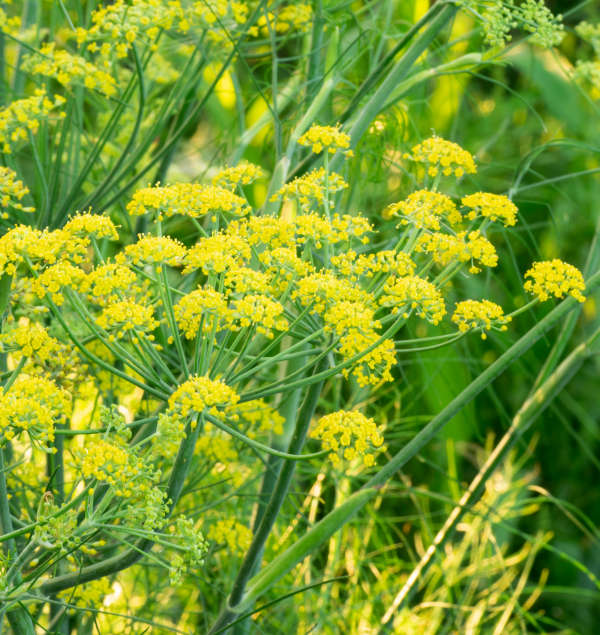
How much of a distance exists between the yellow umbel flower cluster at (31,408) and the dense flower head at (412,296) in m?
0.19

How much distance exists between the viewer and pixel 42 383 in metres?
0.46

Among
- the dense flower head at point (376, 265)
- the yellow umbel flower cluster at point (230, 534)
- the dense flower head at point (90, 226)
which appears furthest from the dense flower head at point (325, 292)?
the yellow umbel flower cluster at point (230, 534)

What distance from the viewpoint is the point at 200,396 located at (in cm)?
44

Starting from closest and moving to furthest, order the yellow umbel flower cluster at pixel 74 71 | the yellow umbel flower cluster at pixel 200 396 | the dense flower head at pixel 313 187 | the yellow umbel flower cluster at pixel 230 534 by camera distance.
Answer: the yellow umbel flower cluster at pixel 200 396 → the dense flower head at pixel 313 187 → the yellow umbel flower cluster at pixel 74 71 → the yellow umbel flower cluster at pixel 230 534

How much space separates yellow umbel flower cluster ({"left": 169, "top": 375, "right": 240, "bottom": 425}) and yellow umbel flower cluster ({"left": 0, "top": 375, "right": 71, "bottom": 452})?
67mm

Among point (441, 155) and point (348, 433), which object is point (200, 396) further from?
point (441, 155)

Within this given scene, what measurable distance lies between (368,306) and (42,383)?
0.19m

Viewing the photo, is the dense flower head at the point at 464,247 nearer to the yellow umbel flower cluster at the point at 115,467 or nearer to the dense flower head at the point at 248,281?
the dense flower head at the point at 248,281

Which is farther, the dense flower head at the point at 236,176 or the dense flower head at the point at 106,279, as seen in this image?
the dense flower head at the point at 236,176

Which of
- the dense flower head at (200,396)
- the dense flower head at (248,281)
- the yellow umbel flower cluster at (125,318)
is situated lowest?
the dense flower head at (200,396)

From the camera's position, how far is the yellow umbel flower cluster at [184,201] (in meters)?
0.52

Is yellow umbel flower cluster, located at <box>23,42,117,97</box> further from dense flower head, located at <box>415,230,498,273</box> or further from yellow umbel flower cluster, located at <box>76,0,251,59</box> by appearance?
dense flower head, located at <box>415,230,498,273</box>

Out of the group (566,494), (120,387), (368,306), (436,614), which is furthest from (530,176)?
(368,306)

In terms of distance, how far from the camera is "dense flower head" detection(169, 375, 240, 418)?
1.44 ft
